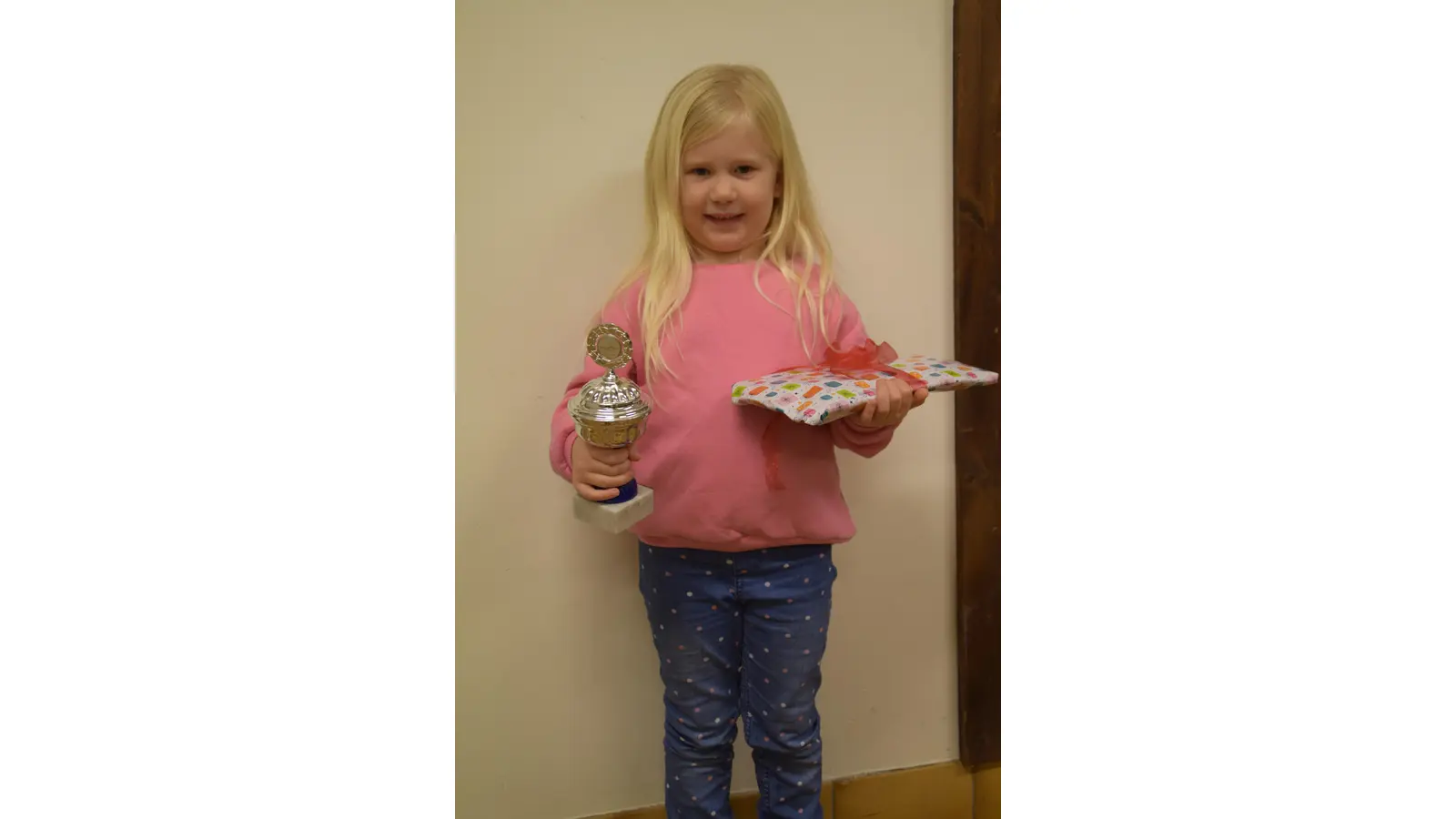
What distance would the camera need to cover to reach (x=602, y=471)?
42.6 inches

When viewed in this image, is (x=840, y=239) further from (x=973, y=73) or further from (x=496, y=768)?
(x=496, y=768)

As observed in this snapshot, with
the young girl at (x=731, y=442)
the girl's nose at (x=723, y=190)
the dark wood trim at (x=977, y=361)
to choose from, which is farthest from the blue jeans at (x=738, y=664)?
the girl's nose at (x=723, y=190)

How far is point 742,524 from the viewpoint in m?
1.19

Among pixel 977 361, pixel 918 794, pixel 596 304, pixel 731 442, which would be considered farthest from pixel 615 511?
pixel 918 794

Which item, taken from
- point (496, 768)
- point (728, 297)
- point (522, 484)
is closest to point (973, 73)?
point (728, 297)

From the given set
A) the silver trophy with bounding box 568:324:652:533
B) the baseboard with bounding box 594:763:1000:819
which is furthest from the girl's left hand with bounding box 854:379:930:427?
the baseboard with bounding box 594:763:1000:819

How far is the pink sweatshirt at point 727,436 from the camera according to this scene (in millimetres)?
1187

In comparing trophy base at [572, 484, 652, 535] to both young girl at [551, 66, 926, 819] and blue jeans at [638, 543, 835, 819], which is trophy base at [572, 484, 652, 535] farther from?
blue jeans at [638, 543, 835, 819]

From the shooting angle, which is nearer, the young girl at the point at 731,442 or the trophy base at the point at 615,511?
the trophy base at the point at 615,511

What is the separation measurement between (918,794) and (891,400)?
884 millimetres

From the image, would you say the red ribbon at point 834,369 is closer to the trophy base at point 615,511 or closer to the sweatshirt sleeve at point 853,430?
the sweatshirt sleeve at point 853,430

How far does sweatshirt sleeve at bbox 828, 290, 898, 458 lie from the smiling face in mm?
170

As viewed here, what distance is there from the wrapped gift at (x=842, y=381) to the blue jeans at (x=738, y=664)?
26cm

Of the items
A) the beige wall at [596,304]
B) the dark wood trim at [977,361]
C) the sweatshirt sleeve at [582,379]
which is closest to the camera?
the sweatshirt sleeve at [582,379]
